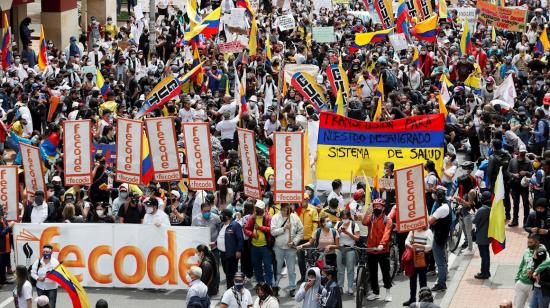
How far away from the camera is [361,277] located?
20.1 m

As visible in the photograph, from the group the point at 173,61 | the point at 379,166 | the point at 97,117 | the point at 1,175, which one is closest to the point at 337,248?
the point at 379,166

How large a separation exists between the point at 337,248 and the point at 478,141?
9579 millimetres

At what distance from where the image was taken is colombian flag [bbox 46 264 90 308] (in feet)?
62.4

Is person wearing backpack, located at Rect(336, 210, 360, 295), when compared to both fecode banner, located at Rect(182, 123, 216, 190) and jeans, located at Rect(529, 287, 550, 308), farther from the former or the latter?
jeans, located at Rect(529, 287, 550, 308)

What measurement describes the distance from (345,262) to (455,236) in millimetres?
3247

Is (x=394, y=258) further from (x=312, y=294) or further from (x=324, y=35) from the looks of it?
(x=324, y=35)

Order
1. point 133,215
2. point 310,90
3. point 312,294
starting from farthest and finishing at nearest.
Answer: point 310,90
point 133,215
point 312,294

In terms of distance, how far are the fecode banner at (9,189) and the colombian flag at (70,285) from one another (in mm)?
2858

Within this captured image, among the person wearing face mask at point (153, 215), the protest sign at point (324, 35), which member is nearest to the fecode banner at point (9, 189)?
the person wearing face mask at point (153, 215)

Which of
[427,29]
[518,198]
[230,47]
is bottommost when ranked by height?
[518,198]

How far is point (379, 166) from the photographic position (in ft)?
76.4

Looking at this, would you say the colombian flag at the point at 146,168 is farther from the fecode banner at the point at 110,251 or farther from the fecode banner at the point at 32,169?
the fecode banner at the point at 110,251

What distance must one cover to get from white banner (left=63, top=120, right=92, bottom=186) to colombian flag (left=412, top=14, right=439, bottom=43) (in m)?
16.9

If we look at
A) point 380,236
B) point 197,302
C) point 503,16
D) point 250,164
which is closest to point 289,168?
point 250,164
